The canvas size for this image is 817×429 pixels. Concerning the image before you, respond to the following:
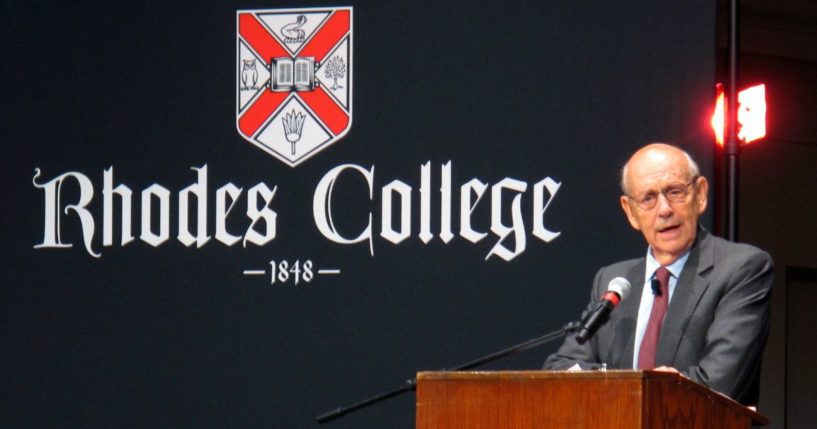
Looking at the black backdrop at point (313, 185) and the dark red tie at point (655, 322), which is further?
the black backdrop at point (313, 185)

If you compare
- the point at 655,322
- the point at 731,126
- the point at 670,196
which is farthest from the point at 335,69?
the point at 655,322

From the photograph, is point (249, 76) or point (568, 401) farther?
point (249, 76)

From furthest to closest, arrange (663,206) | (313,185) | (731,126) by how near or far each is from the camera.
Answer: (313,185)
(731,126)
(663,206)

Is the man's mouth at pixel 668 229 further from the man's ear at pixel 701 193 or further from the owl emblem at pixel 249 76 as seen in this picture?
the owl emblem at pixel 249 76

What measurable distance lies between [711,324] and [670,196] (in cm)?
38

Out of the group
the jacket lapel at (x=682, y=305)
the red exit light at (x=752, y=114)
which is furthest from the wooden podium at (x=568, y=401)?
the red exit light at (x=752, y=114)

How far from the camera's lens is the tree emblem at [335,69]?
16.2 feet

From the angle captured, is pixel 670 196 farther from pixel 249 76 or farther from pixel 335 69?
pixel 249 76

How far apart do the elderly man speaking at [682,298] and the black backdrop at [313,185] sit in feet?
2.55

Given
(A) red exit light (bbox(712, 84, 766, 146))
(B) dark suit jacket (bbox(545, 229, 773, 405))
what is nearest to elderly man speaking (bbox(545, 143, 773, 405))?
(B) dark suit jacket (bbox(545, 229, 773, 405))

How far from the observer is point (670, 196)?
3.79m

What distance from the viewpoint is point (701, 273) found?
12.1 feet

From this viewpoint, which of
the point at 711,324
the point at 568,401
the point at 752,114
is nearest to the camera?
the point at 568,401

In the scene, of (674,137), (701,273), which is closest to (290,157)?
(674,137)
